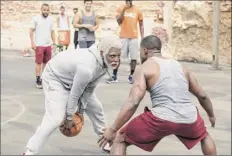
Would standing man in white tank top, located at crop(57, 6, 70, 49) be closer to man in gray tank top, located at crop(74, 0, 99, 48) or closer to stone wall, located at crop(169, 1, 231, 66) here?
stone wall, located at crop(169, 1, 231, 66)

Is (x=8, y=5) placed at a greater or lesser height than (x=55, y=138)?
greater

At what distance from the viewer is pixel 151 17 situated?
20.1 m

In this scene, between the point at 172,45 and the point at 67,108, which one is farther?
the point at 172,45

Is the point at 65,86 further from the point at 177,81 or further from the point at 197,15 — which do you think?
the point at 197,15

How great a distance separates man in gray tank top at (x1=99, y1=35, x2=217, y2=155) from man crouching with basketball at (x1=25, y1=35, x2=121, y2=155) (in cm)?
63

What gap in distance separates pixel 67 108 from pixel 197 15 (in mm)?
12697

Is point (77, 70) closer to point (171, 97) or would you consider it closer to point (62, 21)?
point (171, 97)

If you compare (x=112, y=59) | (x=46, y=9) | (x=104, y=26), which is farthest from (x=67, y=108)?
(x=104, y=26)

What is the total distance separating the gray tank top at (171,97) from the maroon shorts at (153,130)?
0.06 m

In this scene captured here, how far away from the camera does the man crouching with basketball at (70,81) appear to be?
6676 mm

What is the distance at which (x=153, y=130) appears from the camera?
5961 millimetres

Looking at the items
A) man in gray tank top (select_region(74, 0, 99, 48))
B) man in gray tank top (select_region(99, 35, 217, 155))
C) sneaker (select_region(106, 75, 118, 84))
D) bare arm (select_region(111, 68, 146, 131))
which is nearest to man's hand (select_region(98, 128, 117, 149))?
man in gray tank top (select_region(99, 35, 217, 155))

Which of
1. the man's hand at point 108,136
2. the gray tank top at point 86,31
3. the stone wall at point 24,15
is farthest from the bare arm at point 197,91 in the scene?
the stone wall at point 24,15

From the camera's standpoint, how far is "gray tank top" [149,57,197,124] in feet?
19.4
